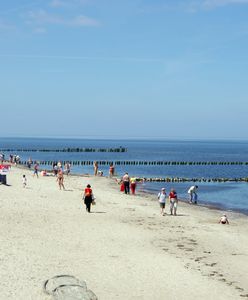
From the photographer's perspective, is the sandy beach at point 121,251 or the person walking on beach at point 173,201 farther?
the person walking on beach at point 173,201

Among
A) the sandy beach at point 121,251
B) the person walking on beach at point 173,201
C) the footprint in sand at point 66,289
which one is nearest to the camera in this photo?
the footprint in sand at point 66,289

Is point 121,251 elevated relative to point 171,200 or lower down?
lower down

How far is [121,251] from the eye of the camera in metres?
17.0

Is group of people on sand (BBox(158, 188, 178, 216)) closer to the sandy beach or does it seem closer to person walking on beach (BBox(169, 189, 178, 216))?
person walking on beach (BBox(169, 189, 178, 216))

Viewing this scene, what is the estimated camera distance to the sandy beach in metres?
13.1

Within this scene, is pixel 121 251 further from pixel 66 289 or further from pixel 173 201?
pixel 173 201

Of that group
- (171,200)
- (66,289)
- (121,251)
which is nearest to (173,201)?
(171,200)

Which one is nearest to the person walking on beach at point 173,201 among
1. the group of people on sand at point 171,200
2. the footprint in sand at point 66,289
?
the group of people on sand at point 171,200

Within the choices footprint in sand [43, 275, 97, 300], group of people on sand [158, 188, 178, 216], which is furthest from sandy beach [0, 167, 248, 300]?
group of people on sand [158, 188, 178, 216]

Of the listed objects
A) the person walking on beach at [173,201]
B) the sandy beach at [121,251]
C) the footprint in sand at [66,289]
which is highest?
the person walking on beach at [173,201]

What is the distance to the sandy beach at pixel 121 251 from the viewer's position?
1313cm

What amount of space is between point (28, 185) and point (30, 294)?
2456cm

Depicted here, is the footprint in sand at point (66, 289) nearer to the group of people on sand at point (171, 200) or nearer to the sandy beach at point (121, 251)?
the sandy beach at point (121, 251)

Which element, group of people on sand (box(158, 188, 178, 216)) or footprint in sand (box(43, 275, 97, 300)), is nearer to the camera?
footprint in sand (box(43, 275, 97, 300))
